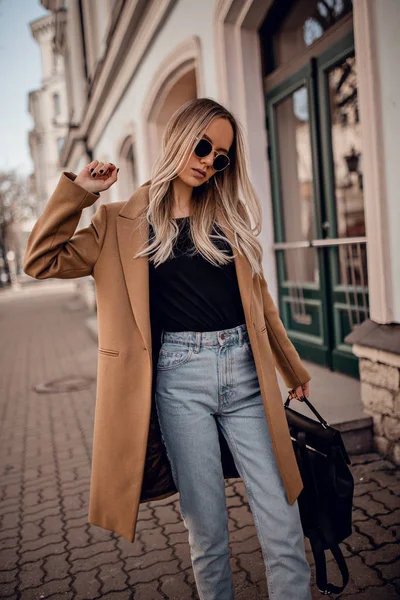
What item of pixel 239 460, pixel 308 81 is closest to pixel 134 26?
pixel 308 81

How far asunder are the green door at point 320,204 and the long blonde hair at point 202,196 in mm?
2414

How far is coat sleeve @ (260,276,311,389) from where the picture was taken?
2.06 metres

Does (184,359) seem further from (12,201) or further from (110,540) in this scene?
(12,201)

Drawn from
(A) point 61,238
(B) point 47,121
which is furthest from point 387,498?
(B) point 47,121

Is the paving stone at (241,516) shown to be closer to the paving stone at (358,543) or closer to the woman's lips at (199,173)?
the paving stone at (358,543)

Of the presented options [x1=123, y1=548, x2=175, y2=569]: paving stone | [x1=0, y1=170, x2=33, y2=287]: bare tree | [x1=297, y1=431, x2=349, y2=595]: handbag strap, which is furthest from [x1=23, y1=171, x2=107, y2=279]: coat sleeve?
[x1=0, y1=170, x2=33, y2=287]: bare tree

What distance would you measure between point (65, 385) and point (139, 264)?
17.9 ft

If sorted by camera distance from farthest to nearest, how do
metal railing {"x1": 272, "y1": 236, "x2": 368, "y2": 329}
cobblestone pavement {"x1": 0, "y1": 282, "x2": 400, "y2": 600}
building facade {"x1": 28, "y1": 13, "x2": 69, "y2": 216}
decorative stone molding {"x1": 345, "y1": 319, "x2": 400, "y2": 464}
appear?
building facade {"x1": 28, "y1": 13, "x2": 69, "y2": 216}, metal railing {"x1": 272, "y1": 236, "x2": 368, "y2": 329}, decorative stone molding {"x1": 345, "y1": 319, "x2": 400, "y2": 464}, cobblestone pavement {"x1": 0, "y1": 282, "x2": 400, "y2": 600}

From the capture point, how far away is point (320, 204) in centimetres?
471

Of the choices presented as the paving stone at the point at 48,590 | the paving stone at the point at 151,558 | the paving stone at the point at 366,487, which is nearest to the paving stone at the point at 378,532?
the paving stone at the point at 366,487

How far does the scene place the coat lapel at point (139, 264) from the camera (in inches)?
69.3

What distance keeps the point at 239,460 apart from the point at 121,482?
42cm

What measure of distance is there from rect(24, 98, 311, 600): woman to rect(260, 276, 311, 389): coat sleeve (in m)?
0.17

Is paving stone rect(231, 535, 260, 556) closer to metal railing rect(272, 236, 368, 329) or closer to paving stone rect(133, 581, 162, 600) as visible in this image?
paving stone rect(133, 581, 162, 600)
